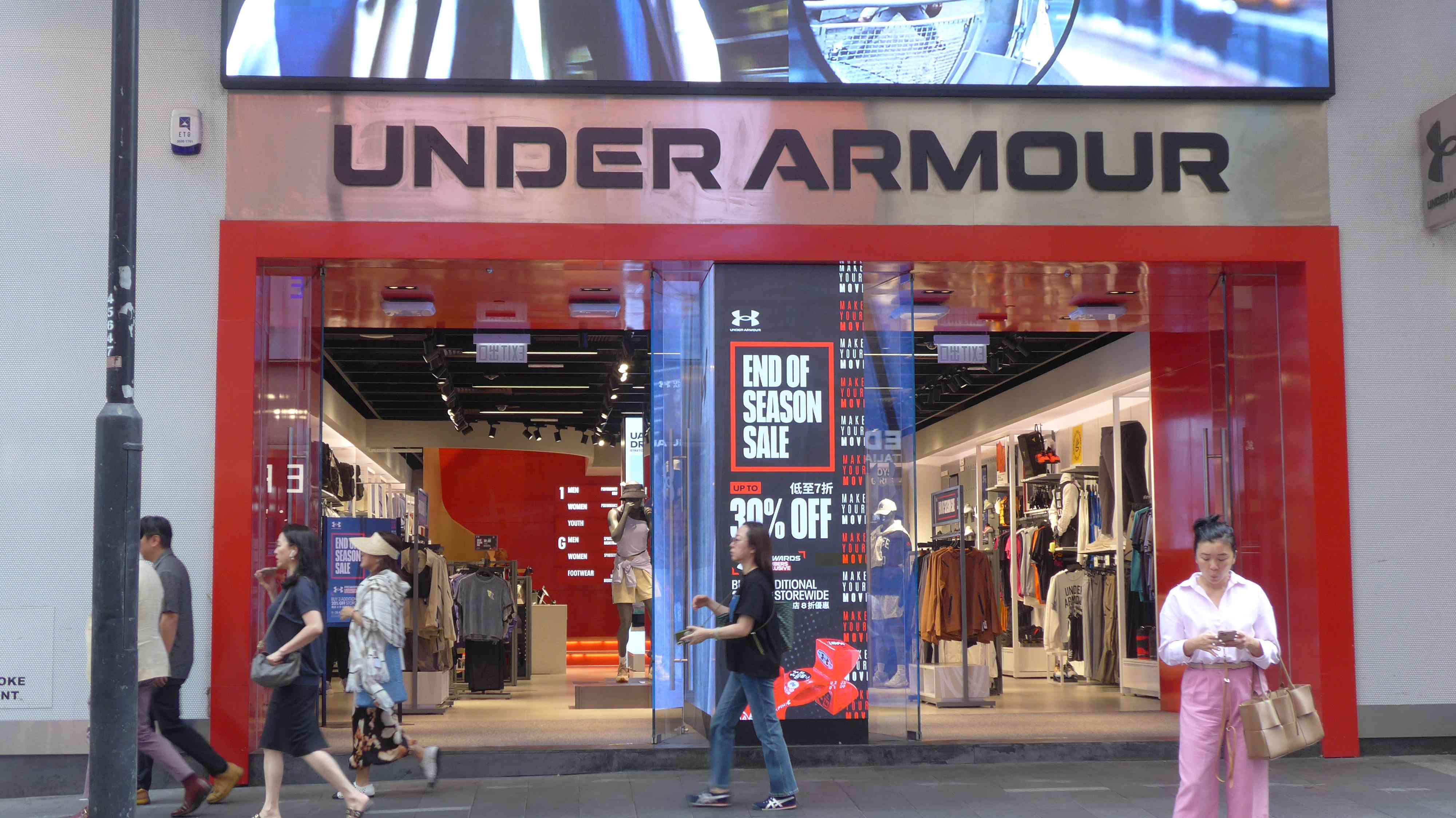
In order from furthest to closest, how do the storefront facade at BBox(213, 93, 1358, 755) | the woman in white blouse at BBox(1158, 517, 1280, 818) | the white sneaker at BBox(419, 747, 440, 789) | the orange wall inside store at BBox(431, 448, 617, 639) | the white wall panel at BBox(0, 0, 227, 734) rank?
the orange wall inside store at BBox(431, 448, 617, 639) < the storefront facade at BBox(213, 93, 1358, 755) < the white wall panel at BBox(0, 0, 227, 734) < the white sneaker at BBox(419, 747, 440, 789) < the woman in white blouse at BBox(1158, 517, 1280, 818)

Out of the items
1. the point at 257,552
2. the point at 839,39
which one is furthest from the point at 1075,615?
the point at 257,552

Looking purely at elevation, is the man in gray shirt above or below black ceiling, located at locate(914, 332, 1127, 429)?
below

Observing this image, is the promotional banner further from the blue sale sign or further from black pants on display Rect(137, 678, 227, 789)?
the blue sale sign

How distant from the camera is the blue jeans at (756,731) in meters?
6.67

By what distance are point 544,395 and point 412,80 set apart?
33.0ft

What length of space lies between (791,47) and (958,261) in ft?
5.57

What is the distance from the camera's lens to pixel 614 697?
450 inches

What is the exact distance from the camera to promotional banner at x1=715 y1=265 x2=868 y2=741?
8203mm

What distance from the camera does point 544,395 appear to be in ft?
59.4

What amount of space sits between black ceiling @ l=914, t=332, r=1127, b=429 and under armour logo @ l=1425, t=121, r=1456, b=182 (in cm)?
387

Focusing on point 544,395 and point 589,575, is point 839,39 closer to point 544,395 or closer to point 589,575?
point 544,395

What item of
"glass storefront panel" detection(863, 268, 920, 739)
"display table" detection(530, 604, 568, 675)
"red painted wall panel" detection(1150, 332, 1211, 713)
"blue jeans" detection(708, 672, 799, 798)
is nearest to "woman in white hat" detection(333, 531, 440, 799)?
"blue jeans" detection(708, 672, 799, 798)

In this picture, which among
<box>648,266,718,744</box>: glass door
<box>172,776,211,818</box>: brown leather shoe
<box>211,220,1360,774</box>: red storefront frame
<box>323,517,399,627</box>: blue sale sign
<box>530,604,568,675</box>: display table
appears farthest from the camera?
Answer: <box>530,604,568,675</box>: display table

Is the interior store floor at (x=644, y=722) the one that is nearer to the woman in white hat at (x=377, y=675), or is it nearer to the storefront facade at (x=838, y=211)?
the storefront facade at (x=838, y=211)
